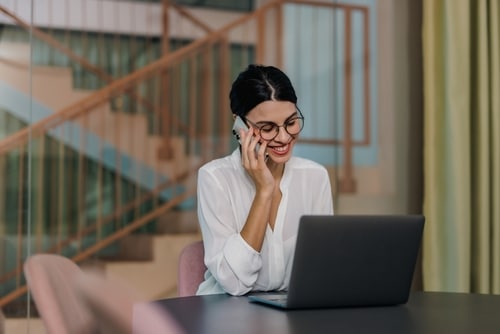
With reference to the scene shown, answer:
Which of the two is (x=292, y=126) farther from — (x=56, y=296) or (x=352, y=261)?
(x=56, y=296)

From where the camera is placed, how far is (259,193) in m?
1.90

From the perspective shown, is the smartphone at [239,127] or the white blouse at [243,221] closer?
the white blouse at [243,221]

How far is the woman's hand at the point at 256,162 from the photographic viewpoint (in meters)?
1.92

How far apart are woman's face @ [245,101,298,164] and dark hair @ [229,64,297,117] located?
0.02 m

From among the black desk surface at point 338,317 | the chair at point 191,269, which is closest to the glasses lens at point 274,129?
the chair at point 191,269

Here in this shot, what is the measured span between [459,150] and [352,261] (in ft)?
6.84

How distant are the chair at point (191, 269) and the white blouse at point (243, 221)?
0.09ft

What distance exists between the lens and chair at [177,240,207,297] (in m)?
1.98

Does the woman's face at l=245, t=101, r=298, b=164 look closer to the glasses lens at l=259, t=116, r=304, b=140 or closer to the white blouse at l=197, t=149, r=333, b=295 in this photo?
the glasses lens at l=259, t=116, r=304, b=140

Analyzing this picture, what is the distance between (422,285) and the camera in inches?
141

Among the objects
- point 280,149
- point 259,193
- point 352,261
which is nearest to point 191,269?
point 259,193

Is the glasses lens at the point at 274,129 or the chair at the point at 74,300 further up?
the glasses lens at the point at 274,129

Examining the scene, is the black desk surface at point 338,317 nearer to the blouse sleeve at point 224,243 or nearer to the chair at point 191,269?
the blouse sleeve at point 224,243

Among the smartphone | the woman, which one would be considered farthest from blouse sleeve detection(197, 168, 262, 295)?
the smartphone
